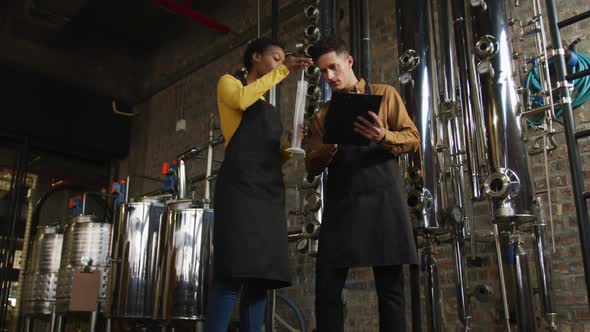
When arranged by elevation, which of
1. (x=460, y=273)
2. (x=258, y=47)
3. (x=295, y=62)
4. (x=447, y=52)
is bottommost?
(x=460, y=273)

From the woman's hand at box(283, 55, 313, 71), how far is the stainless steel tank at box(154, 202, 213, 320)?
83.8 inches

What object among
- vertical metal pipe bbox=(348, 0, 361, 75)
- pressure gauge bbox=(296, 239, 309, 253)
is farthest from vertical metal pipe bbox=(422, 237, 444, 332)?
vertical metal pipe bbox=(348, 0, 361, 75)

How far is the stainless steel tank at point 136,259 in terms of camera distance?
4242 mm

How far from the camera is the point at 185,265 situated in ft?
13.2

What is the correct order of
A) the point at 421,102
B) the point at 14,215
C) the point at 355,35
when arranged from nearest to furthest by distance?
1. the point at 421,102
2. the point at 355,35
3. the point at 14,215

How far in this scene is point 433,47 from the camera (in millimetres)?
3230

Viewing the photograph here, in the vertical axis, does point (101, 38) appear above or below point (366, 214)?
above

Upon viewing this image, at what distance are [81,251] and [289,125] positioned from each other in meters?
2.31

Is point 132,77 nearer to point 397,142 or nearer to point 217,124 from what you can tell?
point 217,124

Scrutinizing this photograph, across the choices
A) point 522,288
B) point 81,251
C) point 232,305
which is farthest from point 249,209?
point 81,251

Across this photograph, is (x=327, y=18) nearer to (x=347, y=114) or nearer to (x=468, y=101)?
(x=468, y=101)

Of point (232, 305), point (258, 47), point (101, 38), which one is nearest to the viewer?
point (232, 305)

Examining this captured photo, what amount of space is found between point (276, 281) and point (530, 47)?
244cm

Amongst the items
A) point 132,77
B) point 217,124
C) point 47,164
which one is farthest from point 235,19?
point 47,164
